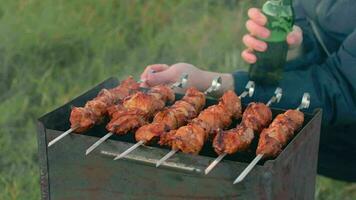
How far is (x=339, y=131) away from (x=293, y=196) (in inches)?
36.6

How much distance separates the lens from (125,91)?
9.14 ft

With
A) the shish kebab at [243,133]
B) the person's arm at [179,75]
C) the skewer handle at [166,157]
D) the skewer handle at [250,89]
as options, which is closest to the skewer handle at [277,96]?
the skewer handle at [250,89]

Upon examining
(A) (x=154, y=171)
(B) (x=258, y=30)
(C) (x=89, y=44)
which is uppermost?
(B) (x=258, y=30)

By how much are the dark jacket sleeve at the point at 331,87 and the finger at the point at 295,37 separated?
174mm

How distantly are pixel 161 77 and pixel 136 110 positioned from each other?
→ 19.2 inches

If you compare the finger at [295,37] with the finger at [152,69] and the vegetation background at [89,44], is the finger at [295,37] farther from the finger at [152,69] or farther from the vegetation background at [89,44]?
the vegetation background at [89,44]

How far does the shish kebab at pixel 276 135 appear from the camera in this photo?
2.29m

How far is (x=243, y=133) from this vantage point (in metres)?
2.38

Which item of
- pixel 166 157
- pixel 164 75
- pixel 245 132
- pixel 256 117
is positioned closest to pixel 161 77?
pixel 164 75

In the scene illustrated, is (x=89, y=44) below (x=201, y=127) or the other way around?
below

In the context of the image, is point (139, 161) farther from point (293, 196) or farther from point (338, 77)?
point (338, 77)

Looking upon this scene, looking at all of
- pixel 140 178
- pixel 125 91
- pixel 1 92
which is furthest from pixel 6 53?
pixel 140 178

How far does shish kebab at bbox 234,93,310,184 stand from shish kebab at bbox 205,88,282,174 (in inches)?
1.8

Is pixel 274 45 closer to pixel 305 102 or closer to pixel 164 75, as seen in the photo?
pixel 305 102
